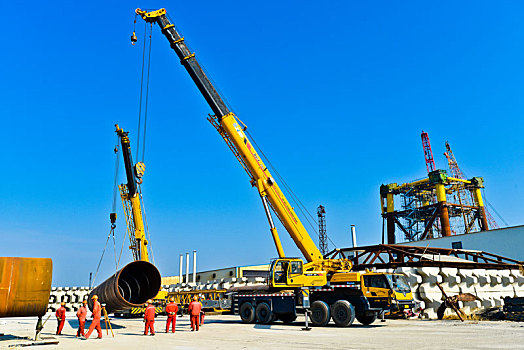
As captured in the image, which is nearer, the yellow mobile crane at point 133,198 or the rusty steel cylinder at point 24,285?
the rusty steel cylinder at point 24,285

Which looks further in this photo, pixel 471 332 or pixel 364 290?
pixel 364 290

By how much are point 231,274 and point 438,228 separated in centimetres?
2928

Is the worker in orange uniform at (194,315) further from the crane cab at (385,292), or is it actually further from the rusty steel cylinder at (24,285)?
the crane cab at (385,292)

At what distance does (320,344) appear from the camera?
1184 cm

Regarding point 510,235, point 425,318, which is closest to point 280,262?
point 425,318

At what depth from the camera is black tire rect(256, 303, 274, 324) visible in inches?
760

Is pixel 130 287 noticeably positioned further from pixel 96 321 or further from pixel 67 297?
pixel 67 297

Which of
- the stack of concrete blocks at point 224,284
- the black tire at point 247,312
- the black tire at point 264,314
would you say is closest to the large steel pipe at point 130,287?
the black tire at point 247,312

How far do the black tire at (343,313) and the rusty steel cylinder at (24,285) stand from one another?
35.0 ft

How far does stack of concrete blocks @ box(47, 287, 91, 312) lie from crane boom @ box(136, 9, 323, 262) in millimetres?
25675

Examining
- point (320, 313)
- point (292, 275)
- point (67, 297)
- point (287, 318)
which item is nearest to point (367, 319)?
point (320, 313)

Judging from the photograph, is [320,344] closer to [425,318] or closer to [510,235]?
[425,318]

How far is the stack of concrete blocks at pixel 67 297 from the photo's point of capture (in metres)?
39.1

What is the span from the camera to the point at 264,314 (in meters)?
19.5
